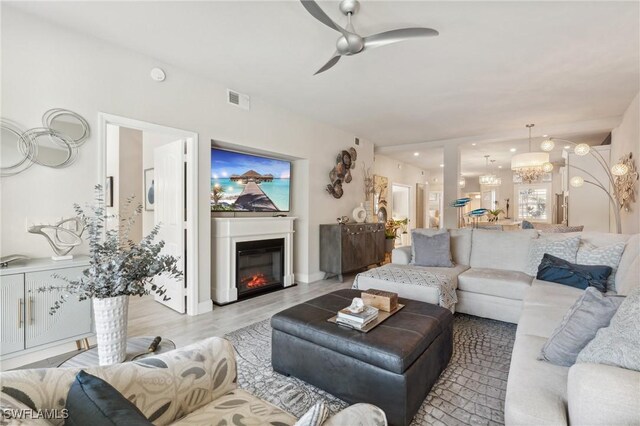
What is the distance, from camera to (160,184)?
3.83 m

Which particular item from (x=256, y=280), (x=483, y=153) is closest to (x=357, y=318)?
(x=256, y=280)

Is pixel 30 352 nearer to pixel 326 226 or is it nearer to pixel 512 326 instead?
pixel 326 226

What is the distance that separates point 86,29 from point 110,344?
8.60ft

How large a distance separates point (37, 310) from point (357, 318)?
231 cm

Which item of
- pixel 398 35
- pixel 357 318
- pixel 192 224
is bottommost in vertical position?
pixel 357 318

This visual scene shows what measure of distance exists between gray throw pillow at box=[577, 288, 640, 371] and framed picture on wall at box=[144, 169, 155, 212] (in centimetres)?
501

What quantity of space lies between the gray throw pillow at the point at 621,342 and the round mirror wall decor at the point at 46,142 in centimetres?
354

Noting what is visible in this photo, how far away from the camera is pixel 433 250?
3.73 meters

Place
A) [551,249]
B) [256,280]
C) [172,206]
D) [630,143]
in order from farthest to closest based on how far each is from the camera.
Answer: [256,280] → [630,143] → [172,206] → [551,249]

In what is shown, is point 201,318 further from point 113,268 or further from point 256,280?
point 113,268

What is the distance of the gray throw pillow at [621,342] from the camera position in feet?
3.13

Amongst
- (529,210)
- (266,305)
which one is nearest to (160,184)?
(266,305)

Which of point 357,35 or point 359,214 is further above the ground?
point 357,35

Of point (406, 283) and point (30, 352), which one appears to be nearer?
point (30, 352)
